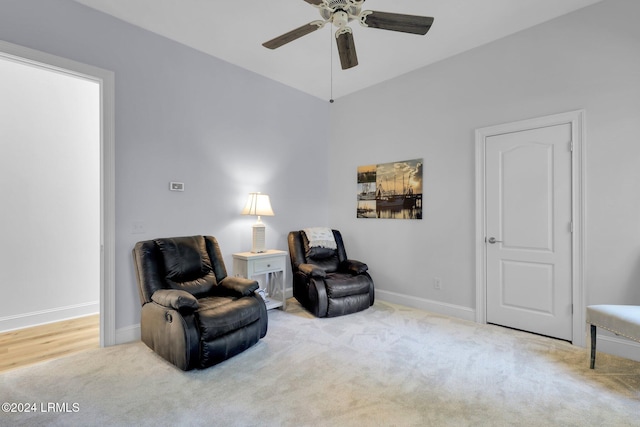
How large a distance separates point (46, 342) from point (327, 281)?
2.79 metres

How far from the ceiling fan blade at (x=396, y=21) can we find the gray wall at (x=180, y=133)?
7.29 feet

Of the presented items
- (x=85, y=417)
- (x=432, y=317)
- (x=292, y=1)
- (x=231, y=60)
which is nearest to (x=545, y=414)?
(x=432, y=317)

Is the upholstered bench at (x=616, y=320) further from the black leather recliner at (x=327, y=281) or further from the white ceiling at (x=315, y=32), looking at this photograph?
the white ceiling at (x=315, y=32)

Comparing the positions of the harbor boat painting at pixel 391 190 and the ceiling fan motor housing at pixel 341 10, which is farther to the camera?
the harbor boat painting at pixel 391 190

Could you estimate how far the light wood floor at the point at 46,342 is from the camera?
260 centimetres

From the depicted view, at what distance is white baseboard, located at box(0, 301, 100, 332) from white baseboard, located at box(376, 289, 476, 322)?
12.0 ft

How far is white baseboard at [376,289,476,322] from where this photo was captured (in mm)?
3549

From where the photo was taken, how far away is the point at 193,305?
2404 millimetres

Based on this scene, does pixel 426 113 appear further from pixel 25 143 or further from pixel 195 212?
pixel 25 143

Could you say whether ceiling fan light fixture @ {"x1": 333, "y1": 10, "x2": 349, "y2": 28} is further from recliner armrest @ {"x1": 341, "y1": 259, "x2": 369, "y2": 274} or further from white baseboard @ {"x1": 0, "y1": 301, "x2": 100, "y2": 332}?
white baseboard @ {"x1": 0, "y1": 301, "x2": 100, "y2": 332}

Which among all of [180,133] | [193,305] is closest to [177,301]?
[193,305]

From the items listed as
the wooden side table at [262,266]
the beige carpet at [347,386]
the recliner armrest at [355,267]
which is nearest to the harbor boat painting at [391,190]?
the recliner armrest at [355,267]

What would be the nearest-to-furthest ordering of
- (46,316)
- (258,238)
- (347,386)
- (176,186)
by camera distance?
(347,386) → (176,186) → (46,316) → (258,238)

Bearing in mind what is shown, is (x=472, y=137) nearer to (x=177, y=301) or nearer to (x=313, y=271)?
(x=313, y=271)
